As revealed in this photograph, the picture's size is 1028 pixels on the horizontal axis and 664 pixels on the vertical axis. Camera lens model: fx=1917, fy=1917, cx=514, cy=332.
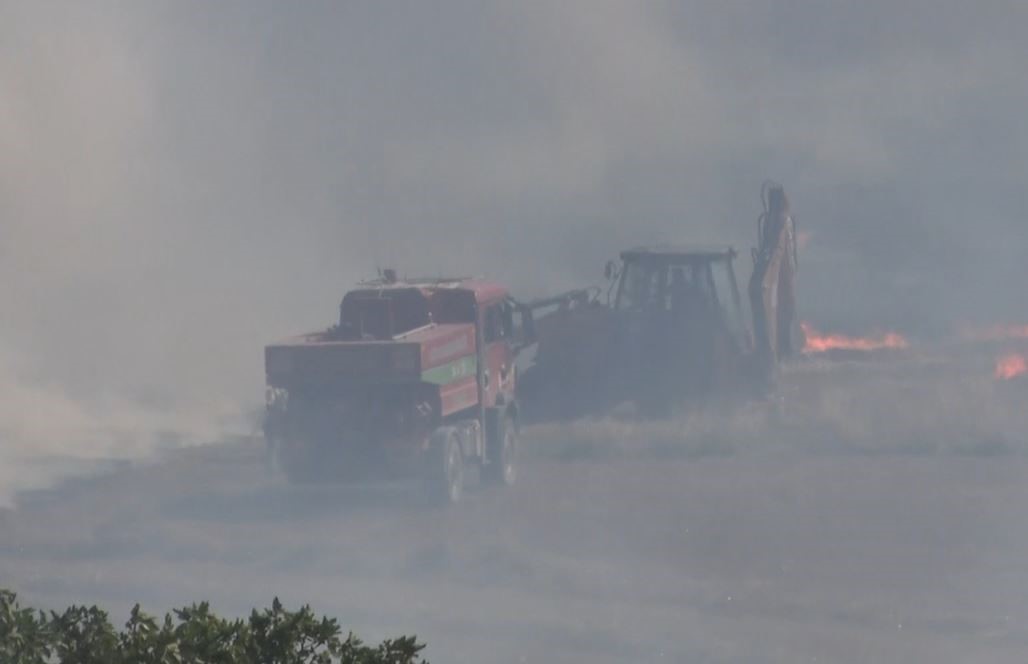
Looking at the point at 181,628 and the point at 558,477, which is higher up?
the point at 181,628

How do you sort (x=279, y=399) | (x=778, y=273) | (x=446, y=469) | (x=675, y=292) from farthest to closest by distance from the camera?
(x=778, y=273)
(x=675, y=292)
(x=279, y=399)
(x=446, y=469)

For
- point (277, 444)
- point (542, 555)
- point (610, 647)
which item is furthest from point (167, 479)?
point (610, 647)

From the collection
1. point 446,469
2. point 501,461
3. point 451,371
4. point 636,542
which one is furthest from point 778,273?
point 636,542

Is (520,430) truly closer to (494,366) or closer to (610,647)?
(494,366)

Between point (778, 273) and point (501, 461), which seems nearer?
point (501, 461)

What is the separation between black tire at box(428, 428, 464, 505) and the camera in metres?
26.6

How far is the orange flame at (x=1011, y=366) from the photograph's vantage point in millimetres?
37688

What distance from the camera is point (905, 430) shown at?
32.1 metres

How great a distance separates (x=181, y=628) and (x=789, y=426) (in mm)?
24807

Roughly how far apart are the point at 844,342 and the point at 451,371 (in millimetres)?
15910

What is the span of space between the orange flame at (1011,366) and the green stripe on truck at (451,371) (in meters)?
13.5

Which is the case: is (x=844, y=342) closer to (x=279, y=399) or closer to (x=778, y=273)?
(x=778, y=273)

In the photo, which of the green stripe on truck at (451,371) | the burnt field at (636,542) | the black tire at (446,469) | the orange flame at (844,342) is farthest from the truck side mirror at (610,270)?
the black tire at (446,469)

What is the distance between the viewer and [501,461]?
28906mm
